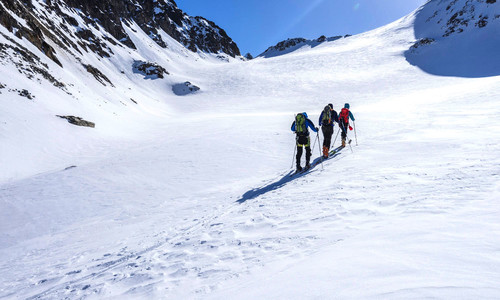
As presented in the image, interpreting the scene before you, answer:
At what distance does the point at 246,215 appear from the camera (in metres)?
5.22

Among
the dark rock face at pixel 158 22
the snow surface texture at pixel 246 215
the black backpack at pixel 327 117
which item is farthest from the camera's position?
the dark rock face at pixel 158 22

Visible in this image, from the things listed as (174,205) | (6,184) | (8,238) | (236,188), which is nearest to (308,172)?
(236,188)

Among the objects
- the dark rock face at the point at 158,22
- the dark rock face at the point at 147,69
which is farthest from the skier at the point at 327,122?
the dark rock face at the point at 158,22

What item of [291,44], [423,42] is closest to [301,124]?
[423,42]

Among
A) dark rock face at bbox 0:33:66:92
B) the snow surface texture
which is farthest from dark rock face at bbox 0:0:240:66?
the snow surface texture

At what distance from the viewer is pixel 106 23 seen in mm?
58219

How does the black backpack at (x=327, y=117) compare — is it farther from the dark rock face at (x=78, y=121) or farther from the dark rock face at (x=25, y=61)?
the dark rock face at (x=25, y=61)

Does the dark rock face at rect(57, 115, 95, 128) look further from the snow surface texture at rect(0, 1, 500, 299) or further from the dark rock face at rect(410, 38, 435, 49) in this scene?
the dark rock face at rect(410, 38, 435, 49)

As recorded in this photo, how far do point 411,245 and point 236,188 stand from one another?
19.1ft

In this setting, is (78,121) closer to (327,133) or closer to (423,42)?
(327,133)

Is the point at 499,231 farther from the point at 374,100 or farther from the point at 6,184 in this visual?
the point at 374,100

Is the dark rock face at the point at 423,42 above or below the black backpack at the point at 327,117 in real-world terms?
above

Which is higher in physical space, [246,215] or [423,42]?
[423,42]

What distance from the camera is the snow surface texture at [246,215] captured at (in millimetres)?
2480
